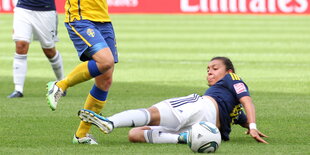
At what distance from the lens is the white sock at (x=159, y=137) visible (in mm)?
7855

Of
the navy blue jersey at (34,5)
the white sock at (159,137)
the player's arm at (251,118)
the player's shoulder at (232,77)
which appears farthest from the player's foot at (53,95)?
the navy blue jersey at (34,5)

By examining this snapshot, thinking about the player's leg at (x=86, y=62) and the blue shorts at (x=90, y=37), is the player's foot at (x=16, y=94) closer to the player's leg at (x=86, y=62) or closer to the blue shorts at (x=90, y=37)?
the blue shorts at (x=90, y=37)

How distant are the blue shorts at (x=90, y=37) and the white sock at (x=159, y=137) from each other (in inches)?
35.6

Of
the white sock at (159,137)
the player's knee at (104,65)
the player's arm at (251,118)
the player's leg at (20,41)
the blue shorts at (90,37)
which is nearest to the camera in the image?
the player's arm at (251,118)

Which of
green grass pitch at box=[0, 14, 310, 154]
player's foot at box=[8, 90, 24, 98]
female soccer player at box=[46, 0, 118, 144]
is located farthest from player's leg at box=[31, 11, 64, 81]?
female soccer player at box=[46, 0, 118, 144]

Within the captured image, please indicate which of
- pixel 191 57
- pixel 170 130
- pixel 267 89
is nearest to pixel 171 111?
pixel 170 130

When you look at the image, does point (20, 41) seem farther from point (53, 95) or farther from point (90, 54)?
point (53, 95)

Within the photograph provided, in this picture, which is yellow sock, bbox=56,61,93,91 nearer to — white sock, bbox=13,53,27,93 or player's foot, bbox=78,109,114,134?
player's foot, bbox=78,109,114,134

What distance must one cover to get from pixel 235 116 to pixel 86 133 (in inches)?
54.4

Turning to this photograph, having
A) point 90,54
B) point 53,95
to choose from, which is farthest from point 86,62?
point 53,95

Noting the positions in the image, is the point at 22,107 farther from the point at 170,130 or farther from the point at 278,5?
the point at 278,5

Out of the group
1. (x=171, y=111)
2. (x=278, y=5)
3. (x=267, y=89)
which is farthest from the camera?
(x=278, y=5)

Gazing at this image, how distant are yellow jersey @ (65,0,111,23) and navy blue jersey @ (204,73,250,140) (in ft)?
4.27

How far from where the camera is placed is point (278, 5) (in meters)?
40.6
